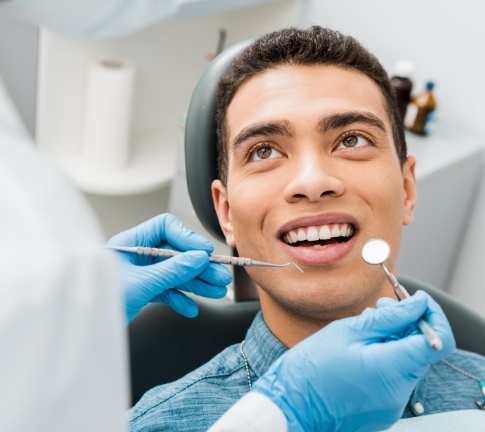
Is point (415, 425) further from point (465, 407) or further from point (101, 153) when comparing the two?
point (101, 153)

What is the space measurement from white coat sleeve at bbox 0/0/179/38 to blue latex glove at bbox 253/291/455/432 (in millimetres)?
1431

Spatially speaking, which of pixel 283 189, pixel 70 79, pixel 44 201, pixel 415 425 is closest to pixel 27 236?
pixel 44 201

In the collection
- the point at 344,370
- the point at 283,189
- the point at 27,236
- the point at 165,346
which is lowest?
the point at 165,346

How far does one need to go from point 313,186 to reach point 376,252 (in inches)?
7.3

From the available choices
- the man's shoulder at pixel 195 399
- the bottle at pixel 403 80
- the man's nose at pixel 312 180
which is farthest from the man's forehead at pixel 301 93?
the bottle at pixel 403 80

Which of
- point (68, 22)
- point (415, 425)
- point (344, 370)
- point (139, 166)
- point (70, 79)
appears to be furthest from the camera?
point (139, 166)

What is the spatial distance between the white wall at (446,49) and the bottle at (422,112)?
134 mm

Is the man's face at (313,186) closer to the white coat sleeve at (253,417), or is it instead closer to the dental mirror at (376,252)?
the dental mirror at (376,252)

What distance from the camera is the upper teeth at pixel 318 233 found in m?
1.37

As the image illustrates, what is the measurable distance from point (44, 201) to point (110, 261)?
70mm

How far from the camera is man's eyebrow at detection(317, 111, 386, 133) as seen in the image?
1.42 meters

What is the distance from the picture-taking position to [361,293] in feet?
4.49

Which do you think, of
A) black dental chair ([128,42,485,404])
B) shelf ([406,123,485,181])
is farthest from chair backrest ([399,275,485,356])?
shelf ([406,123,485,181])

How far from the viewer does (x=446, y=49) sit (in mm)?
2627
